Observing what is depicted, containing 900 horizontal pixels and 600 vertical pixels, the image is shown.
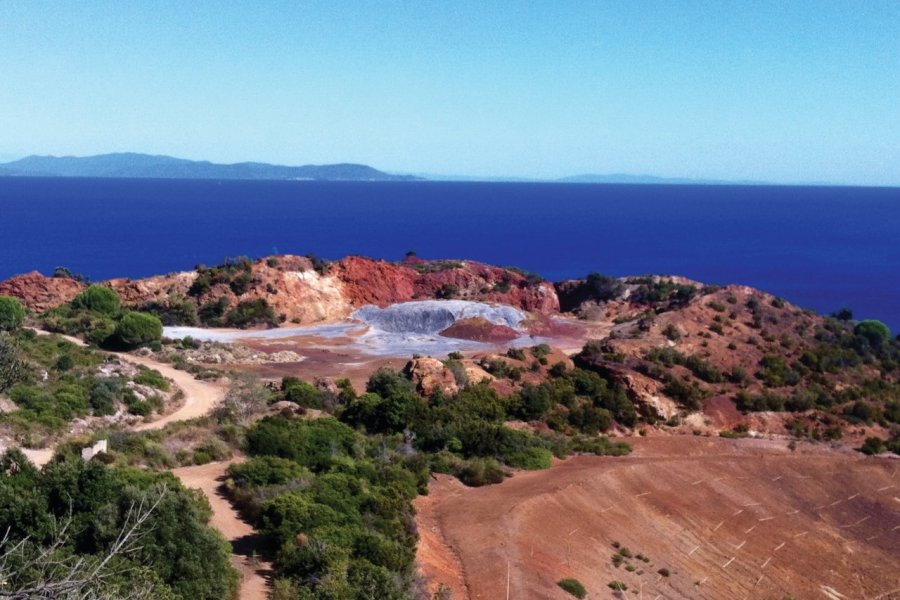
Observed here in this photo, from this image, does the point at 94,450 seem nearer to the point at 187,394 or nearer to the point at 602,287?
the point at 187,394

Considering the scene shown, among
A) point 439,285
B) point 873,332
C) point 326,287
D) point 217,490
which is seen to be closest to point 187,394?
point 217,490

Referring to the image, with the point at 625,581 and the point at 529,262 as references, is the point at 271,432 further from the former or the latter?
the point at 529,262

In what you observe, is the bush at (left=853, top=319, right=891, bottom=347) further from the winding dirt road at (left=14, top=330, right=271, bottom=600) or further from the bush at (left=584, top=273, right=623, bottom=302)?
the winding dirt road at (left=14, top=330, right=271, bottom=600)

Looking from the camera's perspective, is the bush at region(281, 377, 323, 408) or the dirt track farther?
the bush at region(281, 377, 323, 408)

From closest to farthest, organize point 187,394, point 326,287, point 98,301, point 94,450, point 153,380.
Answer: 1. point 94,450
2. point 153,380
3. point 187,394
4. point 98,301
5. point 326,287

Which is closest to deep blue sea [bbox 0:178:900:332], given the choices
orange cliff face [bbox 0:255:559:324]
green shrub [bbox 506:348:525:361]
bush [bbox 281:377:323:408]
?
orange cliff face [bbox 0:255:559:324]
